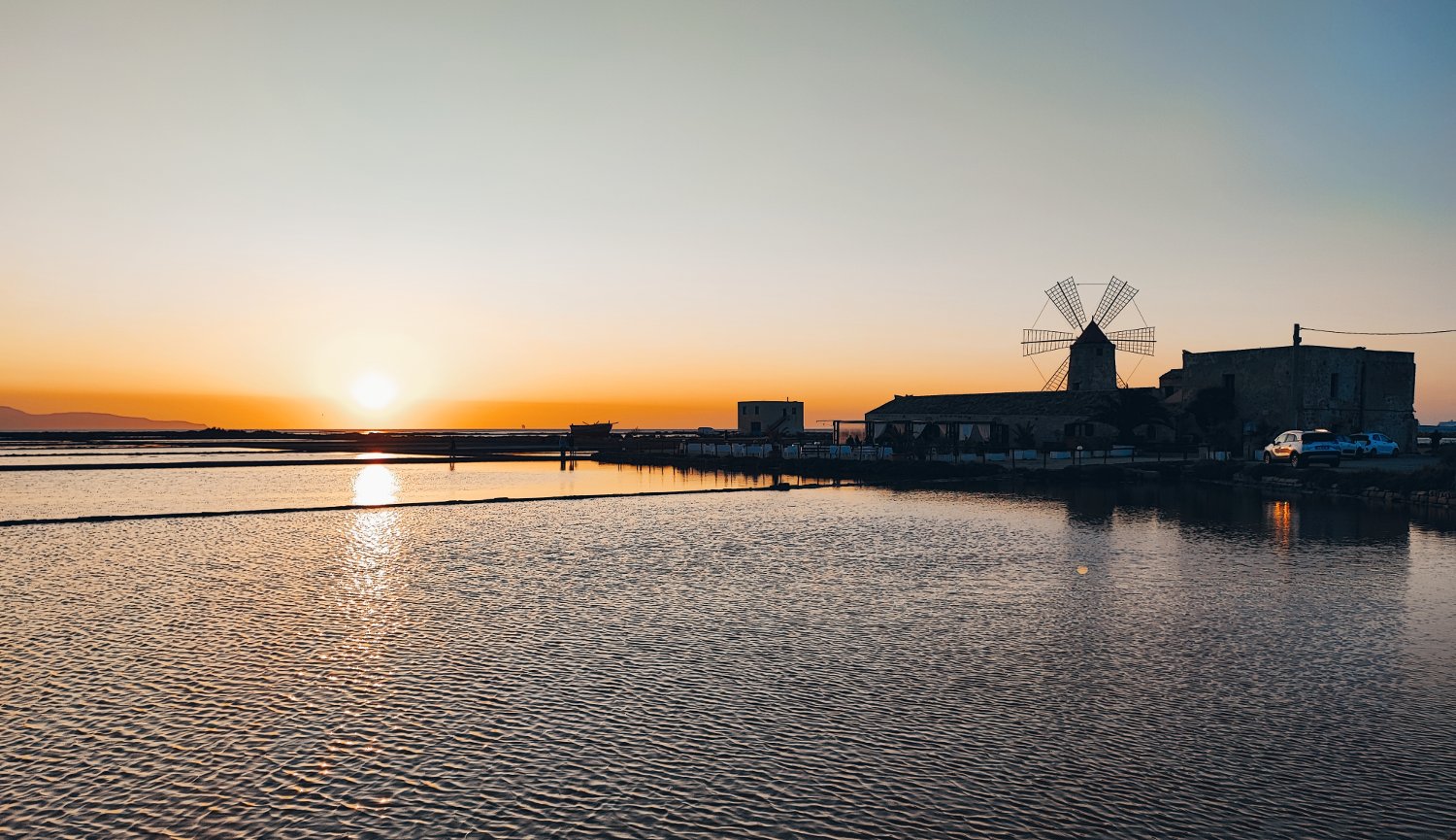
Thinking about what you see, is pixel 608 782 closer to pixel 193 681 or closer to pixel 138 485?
pixel 193 681

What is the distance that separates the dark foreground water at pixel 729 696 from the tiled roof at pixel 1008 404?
143 ft

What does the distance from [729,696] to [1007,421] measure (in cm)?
5905

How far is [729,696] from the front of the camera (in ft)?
33.6

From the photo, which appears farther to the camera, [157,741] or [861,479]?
[861,479]

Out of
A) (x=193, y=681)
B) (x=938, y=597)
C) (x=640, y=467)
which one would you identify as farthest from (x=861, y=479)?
(x=193, y=681)

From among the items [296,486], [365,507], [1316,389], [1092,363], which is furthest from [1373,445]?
[296,486]

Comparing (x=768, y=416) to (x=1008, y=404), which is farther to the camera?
(x=768, y=416)

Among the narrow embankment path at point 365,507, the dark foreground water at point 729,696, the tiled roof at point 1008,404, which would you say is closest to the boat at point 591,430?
the tiled roof at point 1008,404

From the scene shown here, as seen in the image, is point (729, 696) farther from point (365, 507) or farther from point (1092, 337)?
point (1092, 337)

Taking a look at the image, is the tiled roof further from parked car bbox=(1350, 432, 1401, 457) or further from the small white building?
the small white building

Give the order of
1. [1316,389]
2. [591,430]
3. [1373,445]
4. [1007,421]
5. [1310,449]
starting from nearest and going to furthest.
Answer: [1310,449], [1373,445], [1316,389], [1007,421], [591,430]

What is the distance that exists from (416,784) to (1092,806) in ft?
18.6

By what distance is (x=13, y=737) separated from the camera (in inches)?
351

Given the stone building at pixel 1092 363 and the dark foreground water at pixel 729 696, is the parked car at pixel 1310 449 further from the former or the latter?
the stone building at pixel 1092 363
